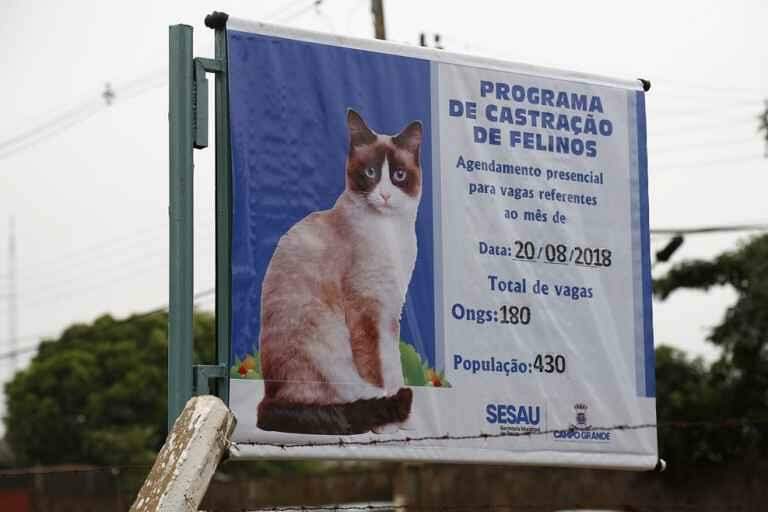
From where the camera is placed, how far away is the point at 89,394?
44.8 meters

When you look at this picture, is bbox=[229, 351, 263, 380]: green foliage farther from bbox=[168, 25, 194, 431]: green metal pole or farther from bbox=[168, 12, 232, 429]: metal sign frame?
bbox=[168, 25, 194, 431]: green metal pole

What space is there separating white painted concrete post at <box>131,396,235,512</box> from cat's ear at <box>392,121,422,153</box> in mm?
3761

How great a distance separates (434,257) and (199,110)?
146cm

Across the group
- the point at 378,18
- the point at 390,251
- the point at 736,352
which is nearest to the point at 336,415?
the point at 390,251

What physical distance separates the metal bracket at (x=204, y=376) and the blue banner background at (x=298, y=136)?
0.47ft

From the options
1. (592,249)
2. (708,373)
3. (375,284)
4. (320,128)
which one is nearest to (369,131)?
(320,128)

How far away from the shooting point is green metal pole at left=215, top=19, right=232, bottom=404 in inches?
281

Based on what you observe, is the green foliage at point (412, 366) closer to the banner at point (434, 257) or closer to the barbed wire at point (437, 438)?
the banner at point (434, 257)

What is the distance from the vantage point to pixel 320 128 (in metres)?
7.48

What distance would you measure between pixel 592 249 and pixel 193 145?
236 cm

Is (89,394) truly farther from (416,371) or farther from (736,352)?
(416,371)

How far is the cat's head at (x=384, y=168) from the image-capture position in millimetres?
7574

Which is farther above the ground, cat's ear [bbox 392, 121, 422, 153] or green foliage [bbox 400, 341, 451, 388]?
cat's ear [bbox 392, 121, 422, 153]

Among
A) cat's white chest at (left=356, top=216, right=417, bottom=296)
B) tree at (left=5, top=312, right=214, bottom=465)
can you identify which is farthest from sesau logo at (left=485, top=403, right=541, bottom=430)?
tree at (left=5, top=312, right=214, bottom=465)
